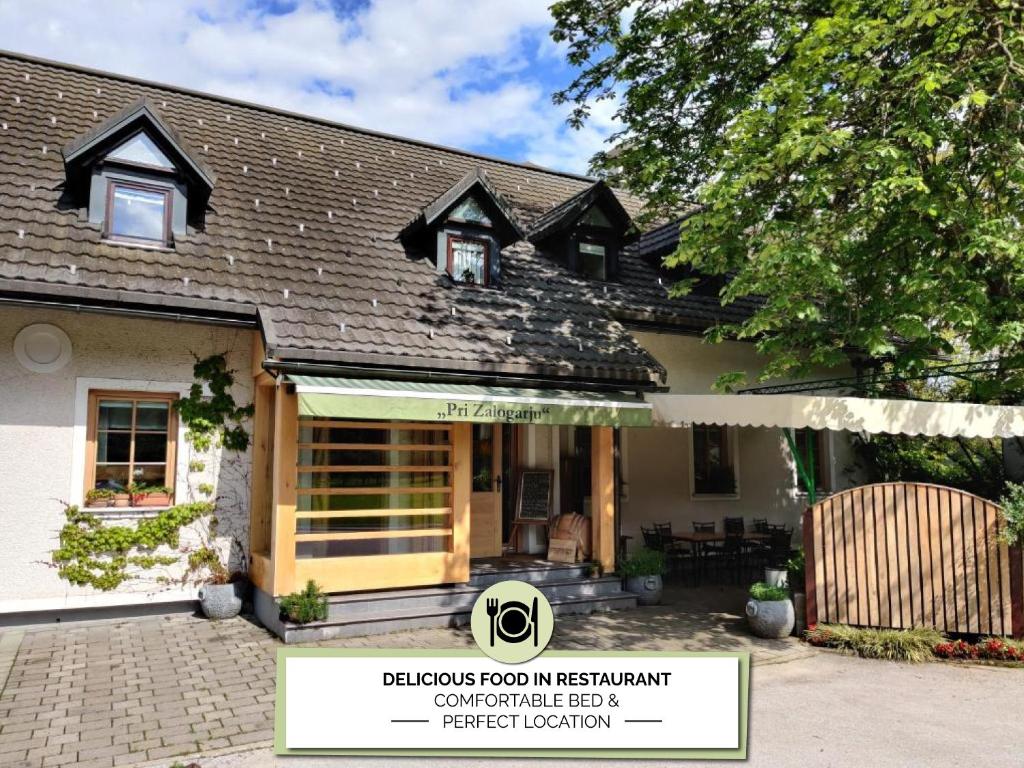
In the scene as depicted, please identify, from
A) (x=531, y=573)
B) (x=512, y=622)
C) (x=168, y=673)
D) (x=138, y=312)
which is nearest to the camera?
(x=512, y=622)

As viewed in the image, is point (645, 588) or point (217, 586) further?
point (645, 588)

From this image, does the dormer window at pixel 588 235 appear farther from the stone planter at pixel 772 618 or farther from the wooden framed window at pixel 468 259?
the stone planter at pixel 772 618

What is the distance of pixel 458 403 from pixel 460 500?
5.79ft

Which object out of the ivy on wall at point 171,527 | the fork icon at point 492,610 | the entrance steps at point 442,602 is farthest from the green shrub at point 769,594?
the ivy on wall at point 171,527

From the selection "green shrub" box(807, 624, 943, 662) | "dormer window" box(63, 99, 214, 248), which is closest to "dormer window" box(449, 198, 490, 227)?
"dormer window" box(63, 99, 214, 248)

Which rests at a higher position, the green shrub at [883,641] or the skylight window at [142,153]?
the skylight window at [142,153]

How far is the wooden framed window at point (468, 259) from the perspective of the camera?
554 inches

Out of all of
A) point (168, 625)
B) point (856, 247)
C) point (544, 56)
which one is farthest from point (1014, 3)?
point (168, 625)

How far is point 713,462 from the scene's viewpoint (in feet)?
57.2

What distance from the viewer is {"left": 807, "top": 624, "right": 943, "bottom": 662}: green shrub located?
9.50 metres

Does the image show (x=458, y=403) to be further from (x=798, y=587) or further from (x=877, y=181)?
(x=877, y=181)

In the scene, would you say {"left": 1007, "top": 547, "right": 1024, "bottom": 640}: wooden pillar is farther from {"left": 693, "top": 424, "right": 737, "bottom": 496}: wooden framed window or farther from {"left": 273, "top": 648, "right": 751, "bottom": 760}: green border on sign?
{"left": 693, "top": 424, "right": 737, "bottom": 496}: wooden framed window

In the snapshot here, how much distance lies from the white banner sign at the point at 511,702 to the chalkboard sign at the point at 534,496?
865cm

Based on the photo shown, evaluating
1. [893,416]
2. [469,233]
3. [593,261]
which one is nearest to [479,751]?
[893,416]
